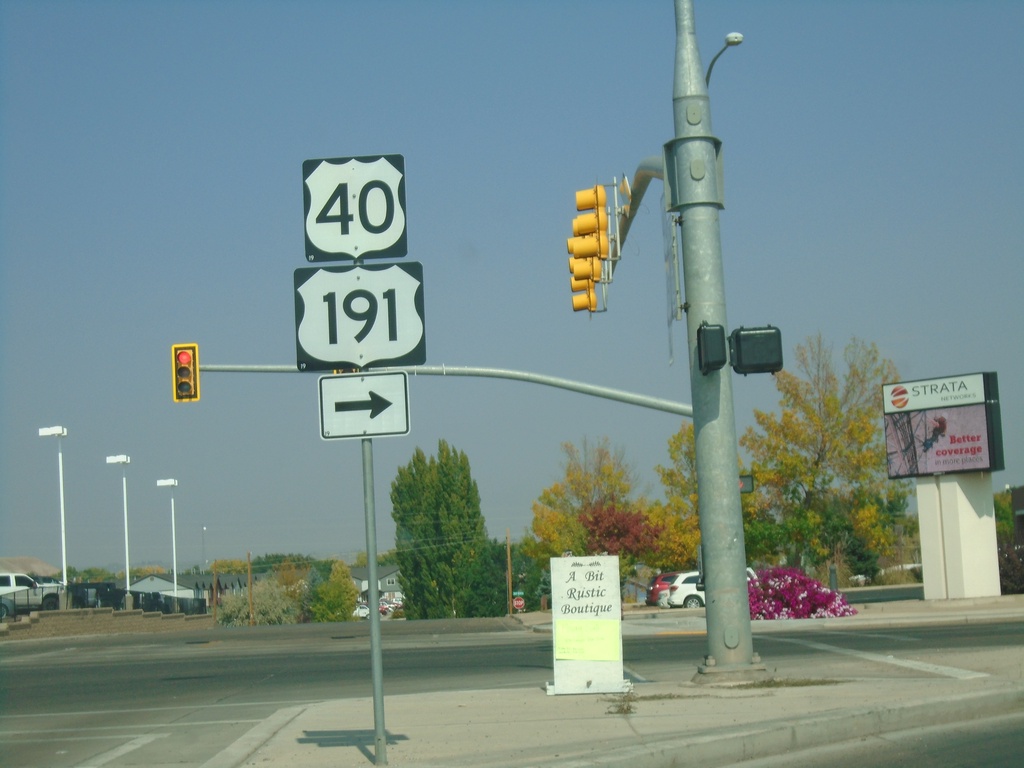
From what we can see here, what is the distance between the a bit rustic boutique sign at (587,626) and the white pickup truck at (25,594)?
3820cm

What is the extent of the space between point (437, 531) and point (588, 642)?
52.5 meters

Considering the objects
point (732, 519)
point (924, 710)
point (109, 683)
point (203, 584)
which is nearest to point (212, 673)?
point (109, 683)

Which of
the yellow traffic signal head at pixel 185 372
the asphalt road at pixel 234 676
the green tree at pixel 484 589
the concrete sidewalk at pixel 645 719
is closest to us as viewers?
the concrete sidewalk at pixel 645 719

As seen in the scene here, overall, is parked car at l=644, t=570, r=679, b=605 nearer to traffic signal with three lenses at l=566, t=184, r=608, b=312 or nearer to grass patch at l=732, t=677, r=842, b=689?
traffic signal with three lenses at l=566, t=184, r=608, b=312

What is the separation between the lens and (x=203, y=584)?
5344 inches

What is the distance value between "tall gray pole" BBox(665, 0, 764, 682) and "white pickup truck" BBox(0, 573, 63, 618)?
39.6 m

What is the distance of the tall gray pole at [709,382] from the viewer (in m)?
12.5

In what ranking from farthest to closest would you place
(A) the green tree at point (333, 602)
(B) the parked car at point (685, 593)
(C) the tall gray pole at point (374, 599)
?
(A) the green tree at point (333, 602), (B) the parked car at point (685, 593), (C) the tall gray pole at point (374, 599)

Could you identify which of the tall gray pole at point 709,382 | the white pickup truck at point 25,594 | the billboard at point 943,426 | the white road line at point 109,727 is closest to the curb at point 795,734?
the tall gray pole at point 709,382

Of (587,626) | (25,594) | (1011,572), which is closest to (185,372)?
(587,626)

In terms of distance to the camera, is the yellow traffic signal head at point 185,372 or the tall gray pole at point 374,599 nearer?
the tall gray pole at point 374,599

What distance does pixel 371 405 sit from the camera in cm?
809

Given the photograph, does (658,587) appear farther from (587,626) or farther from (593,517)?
(587,626)

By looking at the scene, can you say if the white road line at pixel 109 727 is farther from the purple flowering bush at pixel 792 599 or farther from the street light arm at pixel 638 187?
the purple flowering bush at pixel 792 599
